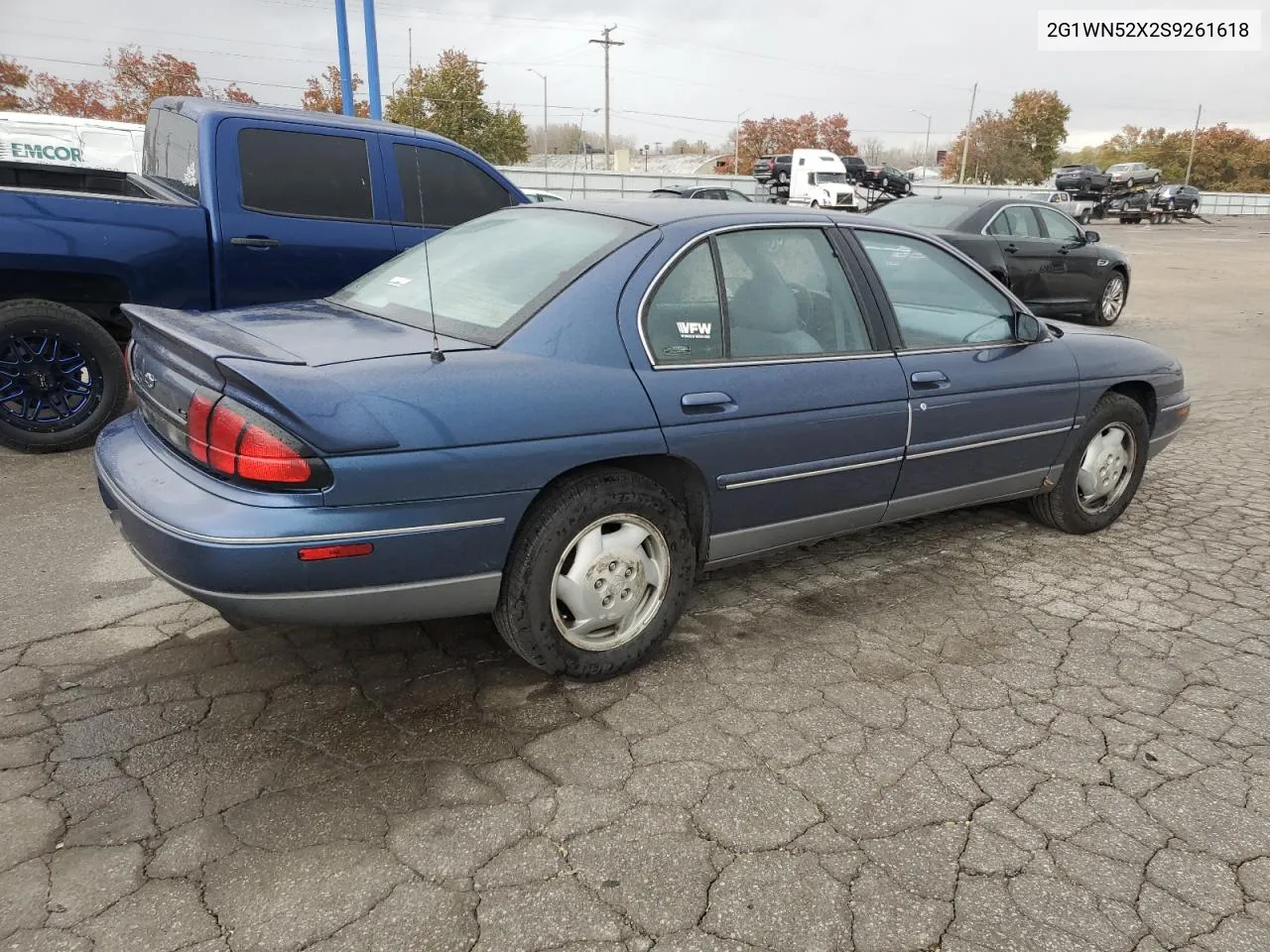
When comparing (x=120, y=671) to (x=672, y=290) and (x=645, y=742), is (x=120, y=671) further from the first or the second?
(x=672, y=290)

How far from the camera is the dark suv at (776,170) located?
43969mm

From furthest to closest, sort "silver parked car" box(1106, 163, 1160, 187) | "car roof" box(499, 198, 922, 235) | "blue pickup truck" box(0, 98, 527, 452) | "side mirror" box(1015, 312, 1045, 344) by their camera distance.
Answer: "silver parked car" box(1106, 163, 1160, 187) → "blue pickup truck" box(0, 98, 527, 452) → "side mirror" box(1015, 312, 1045, 344) → "car roof" box(499, 198, 922, 235)

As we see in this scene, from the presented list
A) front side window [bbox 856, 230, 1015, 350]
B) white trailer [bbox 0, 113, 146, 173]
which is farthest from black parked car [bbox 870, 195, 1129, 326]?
white trailer [bbox 0, 113, 146, 173]

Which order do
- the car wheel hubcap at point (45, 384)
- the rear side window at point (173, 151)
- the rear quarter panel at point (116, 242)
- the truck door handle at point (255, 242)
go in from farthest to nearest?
the rear side window at point (173, 151), the truck door handle at point (255, 242), the car wheel hubcap at point (45, 384), the rear quarter panel at point (116, 242)

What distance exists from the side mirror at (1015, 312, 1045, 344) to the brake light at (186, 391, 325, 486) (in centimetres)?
302

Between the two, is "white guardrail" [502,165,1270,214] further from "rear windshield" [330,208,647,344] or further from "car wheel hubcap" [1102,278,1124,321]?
"rear windshield" [330,208,647,344]

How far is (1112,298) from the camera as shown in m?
11.9

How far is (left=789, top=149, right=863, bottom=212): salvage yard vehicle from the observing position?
35.9 metres

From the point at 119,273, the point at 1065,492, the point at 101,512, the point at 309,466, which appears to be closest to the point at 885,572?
the point at 1065,492

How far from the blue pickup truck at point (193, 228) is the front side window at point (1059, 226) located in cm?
701

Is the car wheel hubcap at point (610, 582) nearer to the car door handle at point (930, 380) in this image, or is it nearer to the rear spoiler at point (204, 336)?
the rear spoiler at point (204, 336)

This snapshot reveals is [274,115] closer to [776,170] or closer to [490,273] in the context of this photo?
[490,273]

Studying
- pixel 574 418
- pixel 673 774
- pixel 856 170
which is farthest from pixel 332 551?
pixel 856 170

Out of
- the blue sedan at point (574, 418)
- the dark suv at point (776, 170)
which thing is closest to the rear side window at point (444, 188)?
the blue sedan at point (574, 418)
